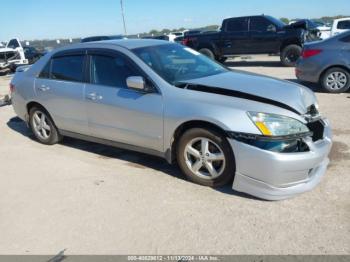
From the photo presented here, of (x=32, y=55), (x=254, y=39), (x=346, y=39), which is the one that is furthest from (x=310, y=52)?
(x=32, y=55)

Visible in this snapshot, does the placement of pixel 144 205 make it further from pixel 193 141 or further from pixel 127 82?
pixel 127 82

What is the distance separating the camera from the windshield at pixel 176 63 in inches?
179

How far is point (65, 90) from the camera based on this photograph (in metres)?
5.42

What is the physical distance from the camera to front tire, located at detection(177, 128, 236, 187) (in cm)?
396

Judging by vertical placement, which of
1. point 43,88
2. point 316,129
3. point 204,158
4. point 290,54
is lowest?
point 290,54

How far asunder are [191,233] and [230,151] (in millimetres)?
976

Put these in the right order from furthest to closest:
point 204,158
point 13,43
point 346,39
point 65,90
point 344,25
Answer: point 13,43 → point 344,25 → point 346,39 → point 65,90 → point 204,158

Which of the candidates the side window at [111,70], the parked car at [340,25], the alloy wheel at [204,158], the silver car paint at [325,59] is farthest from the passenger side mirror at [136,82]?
the parked car at [340,25]

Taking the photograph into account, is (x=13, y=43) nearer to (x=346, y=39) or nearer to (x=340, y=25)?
(x=340, y=25)

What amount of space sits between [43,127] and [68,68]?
1218 millimetres

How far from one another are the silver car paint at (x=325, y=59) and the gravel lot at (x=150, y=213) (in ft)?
13.2

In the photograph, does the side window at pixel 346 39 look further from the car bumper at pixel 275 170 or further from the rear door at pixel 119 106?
the rear door at pixel 119 106

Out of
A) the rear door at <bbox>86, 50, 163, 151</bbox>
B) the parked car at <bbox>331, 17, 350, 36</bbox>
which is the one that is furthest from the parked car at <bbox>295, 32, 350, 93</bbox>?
the parked car at <bbox>331, 17, 350, 36</bbox>

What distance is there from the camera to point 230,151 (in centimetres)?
391
